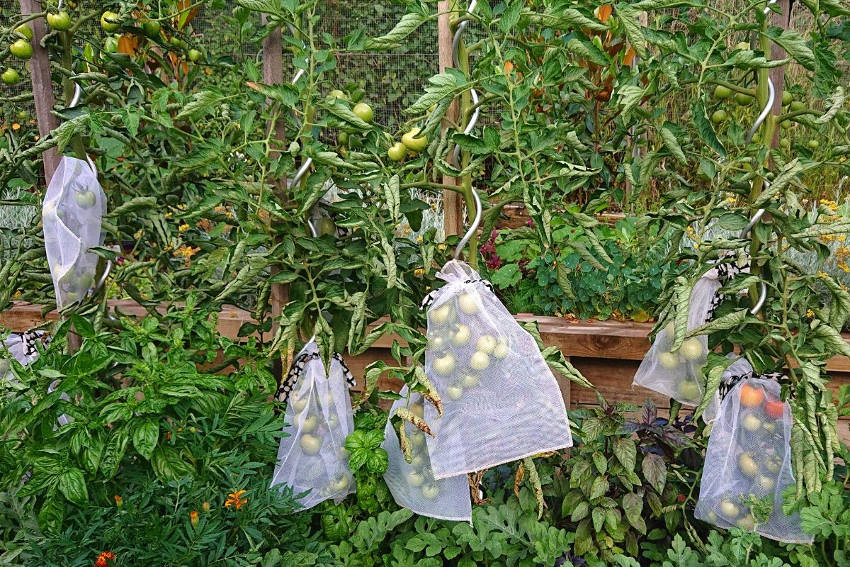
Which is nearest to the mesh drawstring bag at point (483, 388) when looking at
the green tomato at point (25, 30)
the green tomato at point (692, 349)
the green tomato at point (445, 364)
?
the green tomato at point (445, 364)

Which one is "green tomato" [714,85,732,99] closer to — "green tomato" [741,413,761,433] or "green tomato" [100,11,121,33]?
"green tomato" [741,413,761,433]

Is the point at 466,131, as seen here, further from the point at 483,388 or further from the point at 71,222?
the point at 71,222

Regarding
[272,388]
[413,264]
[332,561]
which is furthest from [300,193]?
[332,561]

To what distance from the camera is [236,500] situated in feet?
4.91

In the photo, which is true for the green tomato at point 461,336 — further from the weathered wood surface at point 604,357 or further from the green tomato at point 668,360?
the weathered wood surface at point 604,357

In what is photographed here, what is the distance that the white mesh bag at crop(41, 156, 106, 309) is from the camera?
5.92ft

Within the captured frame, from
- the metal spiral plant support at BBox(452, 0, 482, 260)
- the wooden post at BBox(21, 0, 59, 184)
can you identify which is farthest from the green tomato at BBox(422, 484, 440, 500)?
the wooden post at BBox(21, 0, 59, 184)

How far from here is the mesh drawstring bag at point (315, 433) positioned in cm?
175

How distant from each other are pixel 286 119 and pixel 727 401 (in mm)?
1163

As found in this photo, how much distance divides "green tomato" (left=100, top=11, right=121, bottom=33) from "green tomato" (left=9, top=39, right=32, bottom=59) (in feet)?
0.60

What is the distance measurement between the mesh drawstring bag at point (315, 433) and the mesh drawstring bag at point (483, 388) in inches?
10.9

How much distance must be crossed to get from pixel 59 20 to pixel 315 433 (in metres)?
1.13

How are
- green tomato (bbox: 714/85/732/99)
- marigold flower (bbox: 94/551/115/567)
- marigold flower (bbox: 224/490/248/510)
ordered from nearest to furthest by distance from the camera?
marigold flower (bbox: 94/551/115/567) → marigold flower (bbox: 224/490/248/510) → green tomato (bbox: 714/85/732/99)

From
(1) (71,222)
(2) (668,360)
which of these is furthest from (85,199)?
(2) (668,360)
